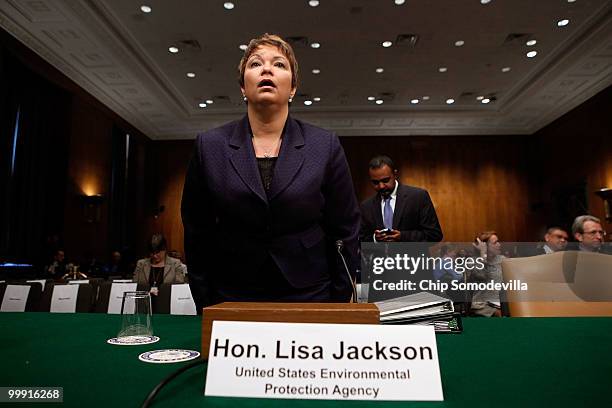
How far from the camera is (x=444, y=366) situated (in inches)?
29.1

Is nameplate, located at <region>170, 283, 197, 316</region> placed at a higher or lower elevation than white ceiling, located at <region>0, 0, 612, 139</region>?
lower

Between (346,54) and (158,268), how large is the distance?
506 centimetres

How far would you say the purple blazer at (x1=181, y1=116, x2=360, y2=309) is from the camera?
3.96 feet

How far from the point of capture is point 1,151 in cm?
607

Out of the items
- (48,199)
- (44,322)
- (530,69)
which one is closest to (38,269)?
(48,199)

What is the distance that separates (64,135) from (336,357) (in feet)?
27.4

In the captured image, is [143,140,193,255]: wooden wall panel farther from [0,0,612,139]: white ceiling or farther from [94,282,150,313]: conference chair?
[94,282,150,313]: conference chair

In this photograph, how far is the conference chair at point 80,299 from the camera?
293 centimetres

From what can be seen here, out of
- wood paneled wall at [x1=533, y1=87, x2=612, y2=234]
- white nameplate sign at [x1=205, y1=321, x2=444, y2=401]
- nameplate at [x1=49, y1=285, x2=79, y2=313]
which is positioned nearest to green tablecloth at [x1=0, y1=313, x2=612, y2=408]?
white nameplate sign at [x1=205, y1=321, x2=444, y2=401]

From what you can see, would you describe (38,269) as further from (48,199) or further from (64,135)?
(64,135)

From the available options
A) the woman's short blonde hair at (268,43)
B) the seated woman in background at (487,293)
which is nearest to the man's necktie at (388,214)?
the seated woman in background at (487,293)

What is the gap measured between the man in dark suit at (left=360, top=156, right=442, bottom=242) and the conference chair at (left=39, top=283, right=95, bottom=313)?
1946mm

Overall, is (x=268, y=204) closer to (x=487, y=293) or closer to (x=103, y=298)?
(x=487, y=293)

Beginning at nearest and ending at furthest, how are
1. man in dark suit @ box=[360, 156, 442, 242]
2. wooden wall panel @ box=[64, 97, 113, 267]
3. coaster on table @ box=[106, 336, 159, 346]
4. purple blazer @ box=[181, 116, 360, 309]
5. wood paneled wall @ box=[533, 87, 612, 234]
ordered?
coaster on table @ box=[106, 336, 159, 346] < purple blazer @ box=[181, 116, 360, 309] < man in dark suit @ box=[360, 156, 442, 242] < wooden wall panel @ box=[64, 97, 113, 267] < wood paneled wall @ box=[533, 87, 612, 234]
